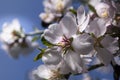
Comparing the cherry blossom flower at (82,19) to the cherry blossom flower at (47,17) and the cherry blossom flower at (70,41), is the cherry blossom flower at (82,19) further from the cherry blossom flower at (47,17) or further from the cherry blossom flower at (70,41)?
the cherry blossom flower at (47,17)

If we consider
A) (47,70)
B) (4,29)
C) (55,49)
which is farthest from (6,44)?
(55,49)

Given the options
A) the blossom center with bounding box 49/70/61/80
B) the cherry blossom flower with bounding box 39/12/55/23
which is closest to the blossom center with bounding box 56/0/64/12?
the cherry blossom flower with bounding box 39/12/55/23

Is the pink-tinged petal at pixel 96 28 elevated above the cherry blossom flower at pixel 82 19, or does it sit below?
below

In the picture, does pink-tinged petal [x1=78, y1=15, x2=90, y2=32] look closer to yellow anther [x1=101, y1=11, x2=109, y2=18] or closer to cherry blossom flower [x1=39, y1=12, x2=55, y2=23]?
yellow anther [x1=101, y1=11, x2=109, y2=18]

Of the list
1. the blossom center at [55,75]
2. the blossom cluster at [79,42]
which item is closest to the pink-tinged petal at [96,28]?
the blossom cluster at [79,42]

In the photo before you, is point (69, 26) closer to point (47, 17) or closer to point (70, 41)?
point (70, 41)

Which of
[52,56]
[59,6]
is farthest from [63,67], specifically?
[59,6]

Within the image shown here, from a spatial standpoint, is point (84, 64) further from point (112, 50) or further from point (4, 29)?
point (4, 29)
